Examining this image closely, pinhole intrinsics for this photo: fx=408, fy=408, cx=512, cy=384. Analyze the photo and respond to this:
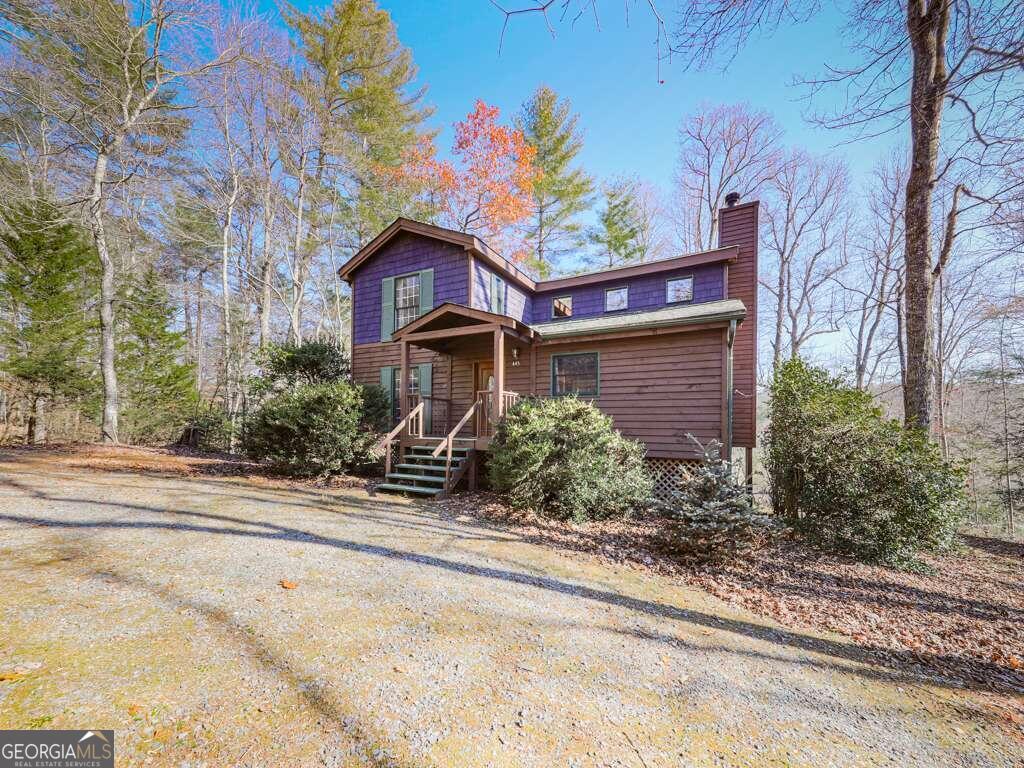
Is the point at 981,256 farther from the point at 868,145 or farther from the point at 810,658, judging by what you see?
the point at 810,658

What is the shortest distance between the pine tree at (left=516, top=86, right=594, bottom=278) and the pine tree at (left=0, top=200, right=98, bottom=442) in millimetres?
16053

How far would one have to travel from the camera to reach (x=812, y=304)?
18.8m

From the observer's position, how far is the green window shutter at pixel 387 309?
11.8 metres

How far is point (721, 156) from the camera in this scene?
18.8 m

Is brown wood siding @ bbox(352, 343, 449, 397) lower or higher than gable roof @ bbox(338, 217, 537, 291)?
lower

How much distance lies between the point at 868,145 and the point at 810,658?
18.2 ft

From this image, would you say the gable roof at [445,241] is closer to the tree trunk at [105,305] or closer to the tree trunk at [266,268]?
the tree trunk at [266,268]

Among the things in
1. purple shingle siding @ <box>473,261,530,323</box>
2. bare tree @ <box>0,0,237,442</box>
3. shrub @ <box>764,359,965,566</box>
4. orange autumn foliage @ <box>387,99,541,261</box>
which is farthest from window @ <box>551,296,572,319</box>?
bare tree @ <box>0,0,237,442</box>

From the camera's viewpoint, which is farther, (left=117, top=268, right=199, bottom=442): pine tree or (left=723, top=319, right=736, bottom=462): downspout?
(left=117, top=268, right=199, bottom=442): pine tree

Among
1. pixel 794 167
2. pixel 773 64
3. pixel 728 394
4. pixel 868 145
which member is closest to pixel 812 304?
pixel 794 167

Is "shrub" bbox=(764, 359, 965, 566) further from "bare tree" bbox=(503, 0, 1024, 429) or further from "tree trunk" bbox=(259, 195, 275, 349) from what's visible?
"tree trunk" bbox=(259, 195, 275, 349)

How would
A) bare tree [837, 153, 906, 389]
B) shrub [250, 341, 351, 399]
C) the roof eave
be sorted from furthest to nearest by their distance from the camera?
1. bare tree [837, 153, 906, 389]
2. shrub [250, 341, 351, 399]
3. the roof eave

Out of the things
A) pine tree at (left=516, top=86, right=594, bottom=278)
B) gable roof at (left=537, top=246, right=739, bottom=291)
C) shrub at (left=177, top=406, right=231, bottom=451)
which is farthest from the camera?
pine tree at (left=516, top=86, right=594, bottom=278)

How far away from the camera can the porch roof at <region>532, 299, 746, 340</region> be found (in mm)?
7973
